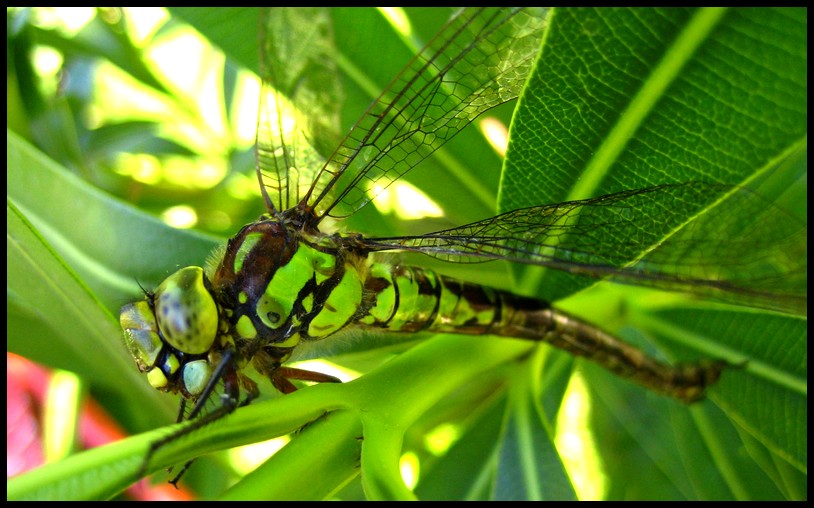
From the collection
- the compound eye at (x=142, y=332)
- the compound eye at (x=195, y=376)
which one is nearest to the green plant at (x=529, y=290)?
the compound eye at (x=142, y=332)

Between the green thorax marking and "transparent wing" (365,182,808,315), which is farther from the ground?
the green thorax marking

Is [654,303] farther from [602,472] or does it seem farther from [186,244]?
[186,244]

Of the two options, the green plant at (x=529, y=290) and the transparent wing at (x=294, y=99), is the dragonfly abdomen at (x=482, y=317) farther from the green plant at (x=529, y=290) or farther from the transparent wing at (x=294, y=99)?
the transparent wing at (x=294, y=99)

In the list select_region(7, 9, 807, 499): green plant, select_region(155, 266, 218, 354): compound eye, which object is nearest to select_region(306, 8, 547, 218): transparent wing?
select_region(7, 9, 807, 499): green plant

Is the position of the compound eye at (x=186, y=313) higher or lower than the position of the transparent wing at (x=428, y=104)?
lower

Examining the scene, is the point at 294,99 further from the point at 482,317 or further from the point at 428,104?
the point at 482,317

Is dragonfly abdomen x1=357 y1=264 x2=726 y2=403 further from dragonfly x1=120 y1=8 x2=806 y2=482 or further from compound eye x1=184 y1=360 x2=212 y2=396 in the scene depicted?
compound eye x1=184 y1=360 x2=212 y2=396

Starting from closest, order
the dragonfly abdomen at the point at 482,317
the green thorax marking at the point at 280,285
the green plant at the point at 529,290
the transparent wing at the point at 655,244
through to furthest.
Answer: the green plant at the point at 529,290 < the transparent wing at the point at 655,244 < the green thorax marking at the point at 280,285 < the dragonfly abdomen at the point at 482,317

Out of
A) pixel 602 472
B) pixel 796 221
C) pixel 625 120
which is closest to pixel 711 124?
pixel 625 120

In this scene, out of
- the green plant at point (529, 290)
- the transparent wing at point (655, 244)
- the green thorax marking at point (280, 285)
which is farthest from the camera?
the green thorax marking at point (280, 285)
